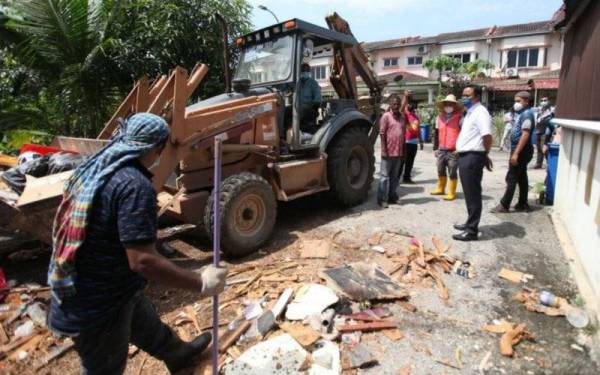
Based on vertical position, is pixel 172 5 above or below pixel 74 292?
above

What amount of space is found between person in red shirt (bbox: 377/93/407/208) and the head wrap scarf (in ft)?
15.0

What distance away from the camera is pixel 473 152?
15.1 feet

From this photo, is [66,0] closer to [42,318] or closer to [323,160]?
[323,160]

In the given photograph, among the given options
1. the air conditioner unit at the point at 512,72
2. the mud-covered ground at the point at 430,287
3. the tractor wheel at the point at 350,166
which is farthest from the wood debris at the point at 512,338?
the air conditioner unit at the point at 512,72

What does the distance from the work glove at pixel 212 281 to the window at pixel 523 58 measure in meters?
29.3

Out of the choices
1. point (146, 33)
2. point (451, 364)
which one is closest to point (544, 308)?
point (451, 364)

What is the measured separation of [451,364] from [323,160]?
3.20 m

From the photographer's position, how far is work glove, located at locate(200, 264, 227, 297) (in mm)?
1998

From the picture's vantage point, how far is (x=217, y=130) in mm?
4227

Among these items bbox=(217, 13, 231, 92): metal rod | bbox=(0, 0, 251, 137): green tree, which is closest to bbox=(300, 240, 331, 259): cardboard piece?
bbox=(217, 13, 231, 92): metal rod

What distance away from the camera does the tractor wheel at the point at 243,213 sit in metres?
3.99

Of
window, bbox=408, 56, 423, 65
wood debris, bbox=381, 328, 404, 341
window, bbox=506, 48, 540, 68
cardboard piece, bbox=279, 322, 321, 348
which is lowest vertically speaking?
wood debris, bbox=381, 328, 404, 341

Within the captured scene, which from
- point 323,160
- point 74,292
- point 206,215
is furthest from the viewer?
point 323,160

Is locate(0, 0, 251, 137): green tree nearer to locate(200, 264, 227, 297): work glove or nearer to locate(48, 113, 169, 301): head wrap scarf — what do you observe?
locate(48, 113, 169, 301): head wrap scarf
